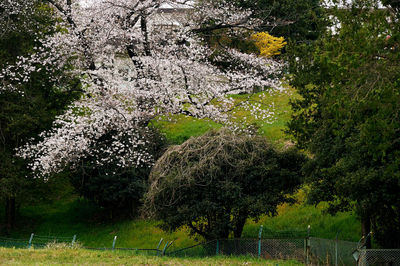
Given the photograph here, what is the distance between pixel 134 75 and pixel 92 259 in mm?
8630

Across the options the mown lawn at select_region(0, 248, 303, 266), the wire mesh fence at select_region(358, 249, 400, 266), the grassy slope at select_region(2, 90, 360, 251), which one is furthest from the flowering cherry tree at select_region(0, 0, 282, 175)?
the wire mesh fence at select_region(358, 249, 400, 266)

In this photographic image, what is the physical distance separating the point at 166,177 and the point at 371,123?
7.05 metres

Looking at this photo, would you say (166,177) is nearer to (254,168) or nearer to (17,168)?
(254,168)

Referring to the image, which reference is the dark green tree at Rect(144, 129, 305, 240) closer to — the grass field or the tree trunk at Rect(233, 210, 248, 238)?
the tree trunk at Rect(233, 210, 248, 238)

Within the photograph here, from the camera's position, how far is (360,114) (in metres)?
8.09

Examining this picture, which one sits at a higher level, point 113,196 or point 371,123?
point 371,123

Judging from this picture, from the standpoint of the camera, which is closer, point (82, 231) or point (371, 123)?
point (371, 123)

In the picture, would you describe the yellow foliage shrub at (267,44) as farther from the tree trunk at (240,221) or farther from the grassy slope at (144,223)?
the tree trunk at (240,221)

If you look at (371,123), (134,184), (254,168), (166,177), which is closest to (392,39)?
(371,123)

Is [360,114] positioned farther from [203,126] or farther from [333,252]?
[203,126]

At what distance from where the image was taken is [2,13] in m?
20.5

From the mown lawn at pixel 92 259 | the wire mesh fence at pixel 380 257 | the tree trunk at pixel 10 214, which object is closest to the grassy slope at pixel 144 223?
the tree trunk at pixel 10 214

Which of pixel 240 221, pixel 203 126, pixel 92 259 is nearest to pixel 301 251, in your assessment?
pixel 240 221

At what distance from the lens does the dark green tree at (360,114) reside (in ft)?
25.1
